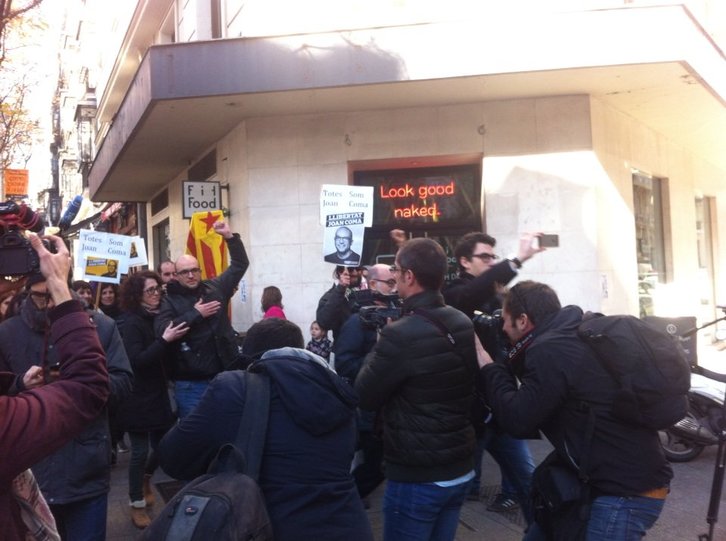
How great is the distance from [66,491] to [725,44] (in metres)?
15.7

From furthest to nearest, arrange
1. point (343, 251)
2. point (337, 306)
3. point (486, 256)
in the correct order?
point (343, 251), point (337, 306), point (486, 256)

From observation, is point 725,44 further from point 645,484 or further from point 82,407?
point 82,407

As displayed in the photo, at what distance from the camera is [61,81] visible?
44938mm

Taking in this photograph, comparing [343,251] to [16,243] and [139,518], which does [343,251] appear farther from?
[16,243]

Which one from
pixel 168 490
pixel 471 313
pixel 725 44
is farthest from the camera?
pixel 725 44

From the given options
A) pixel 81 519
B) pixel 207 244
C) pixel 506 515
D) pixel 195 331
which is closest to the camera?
pixel 81 519

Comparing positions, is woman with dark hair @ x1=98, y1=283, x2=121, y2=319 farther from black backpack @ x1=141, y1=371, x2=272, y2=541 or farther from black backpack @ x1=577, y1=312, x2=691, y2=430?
black backpack @ x1=577, y1=312, x2=691, y2=430

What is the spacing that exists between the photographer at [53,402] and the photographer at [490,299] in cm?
250

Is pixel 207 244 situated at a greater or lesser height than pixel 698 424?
greater

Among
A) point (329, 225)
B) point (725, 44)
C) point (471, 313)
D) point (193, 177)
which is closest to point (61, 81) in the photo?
point (193, 177)

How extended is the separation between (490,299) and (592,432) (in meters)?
1.93

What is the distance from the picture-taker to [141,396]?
578cm

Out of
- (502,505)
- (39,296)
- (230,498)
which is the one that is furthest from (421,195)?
(230,498)

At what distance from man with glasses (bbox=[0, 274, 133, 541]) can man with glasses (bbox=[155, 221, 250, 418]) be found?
185 cm
